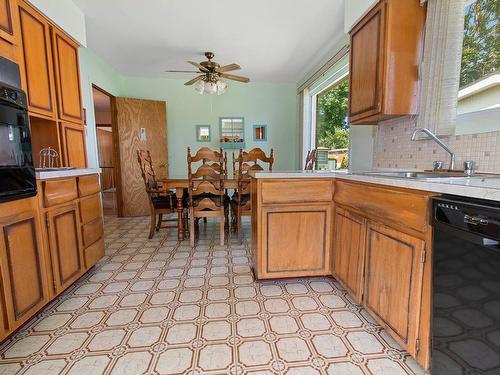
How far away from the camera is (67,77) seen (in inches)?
88.9

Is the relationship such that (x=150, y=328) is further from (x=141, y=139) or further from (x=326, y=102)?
(x=326, y=102)

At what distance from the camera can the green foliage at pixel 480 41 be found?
1.39m

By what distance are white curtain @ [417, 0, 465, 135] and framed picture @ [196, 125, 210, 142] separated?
367cm

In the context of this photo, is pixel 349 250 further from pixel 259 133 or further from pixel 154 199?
pixel 259 133

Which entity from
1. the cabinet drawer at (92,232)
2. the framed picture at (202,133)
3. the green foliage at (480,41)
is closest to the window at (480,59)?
the green foliage at (480,41)

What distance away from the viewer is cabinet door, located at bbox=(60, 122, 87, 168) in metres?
2.23

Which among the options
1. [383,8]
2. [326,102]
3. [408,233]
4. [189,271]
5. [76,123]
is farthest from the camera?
[326,102]

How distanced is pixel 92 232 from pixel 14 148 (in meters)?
0.97

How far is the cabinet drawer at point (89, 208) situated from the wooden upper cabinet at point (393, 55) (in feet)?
7.65

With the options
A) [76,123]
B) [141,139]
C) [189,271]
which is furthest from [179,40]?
[189,271]

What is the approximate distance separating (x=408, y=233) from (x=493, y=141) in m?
0.75

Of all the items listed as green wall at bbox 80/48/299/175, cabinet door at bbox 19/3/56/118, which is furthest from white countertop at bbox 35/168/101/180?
green wall at bbox 80/48/299/175

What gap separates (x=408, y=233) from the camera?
1.15 metres

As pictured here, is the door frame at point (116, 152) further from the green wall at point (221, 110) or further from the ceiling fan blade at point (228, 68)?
the ceiling fan blade at point (228, 68)
